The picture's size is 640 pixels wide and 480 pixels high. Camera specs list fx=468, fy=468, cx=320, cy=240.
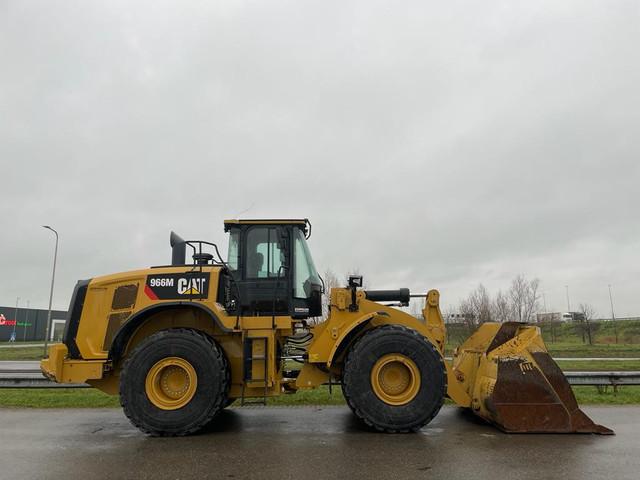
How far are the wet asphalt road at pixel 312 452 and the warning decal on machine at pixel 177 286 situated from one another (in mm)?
1850

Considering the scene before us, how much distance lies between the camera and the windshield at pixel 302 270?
6926 mm

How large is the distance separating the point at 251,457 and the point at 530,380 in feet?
A: 11.7

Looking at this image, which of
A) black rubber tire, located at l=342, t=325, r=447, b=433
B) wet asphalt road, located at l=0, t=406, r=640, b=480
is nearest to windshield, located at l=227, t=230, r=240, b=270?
black rubber tire, located at l=342, t=325, r=447, b=433

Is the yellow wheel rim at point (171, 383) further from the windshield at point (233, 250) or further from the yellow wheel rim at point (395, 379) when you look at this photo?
the yellow wheel rim at point (395, 379)

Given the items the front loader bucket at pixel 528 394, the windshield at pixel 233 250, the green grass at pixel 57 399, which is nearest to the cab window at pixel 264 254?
the windshield at pixel 233 250

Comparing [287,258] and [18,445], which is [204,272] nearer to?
[287,258]

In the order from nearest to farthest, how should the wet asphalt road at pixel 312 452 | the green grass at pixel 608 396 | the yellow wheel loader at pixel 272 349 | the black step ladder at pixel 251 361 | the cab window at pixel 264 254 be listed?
the wet asphalt road at pixel 312 452
the yellow wheel loader at pixel 272 349
the black step ladder at pixel 251 361
the cab window at pixel 264 254
the green grass at pixel 608 396

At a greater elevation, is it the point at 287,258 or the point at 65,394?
the point at 287,258

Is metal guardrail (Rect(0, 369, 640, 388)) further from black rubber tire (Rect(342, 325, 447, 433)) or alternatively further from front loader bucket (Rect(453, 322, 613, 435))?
black rubber tire (Rect(342, 325, 447, 433))

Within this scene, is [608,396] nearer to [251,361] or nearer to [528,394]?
[528,394]

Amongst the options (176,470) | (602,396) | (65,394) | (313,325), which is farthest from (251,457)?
(602,396)

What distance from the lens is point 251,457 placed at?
199 inches

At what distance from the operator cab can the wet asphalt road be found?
169 centimetres

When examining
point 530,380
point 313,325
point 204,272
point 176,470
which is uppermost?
point 204,272
